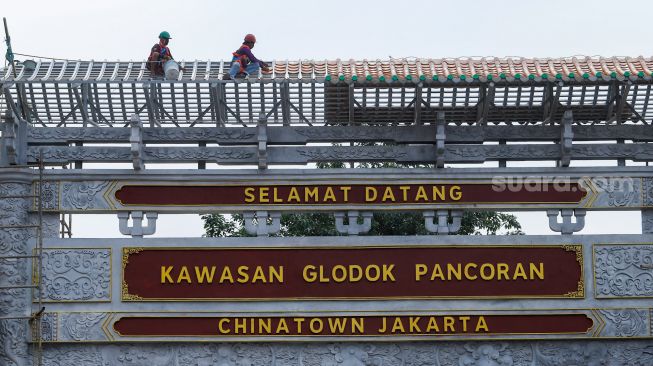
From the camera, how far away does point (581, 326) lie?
43.2ft

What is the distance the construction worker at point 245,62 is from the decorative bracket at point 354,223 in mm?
1988

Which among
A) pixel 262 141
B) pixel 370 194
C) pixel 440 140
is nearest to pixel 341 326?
pixel 370 194

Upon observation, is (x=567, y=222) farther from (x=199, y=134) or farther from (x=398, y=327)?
(x=199, y=134)

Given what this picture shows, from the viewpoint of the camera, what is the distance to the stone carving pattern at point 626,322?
43.1 ft

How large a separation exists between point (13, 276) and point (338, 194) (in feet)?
12.7

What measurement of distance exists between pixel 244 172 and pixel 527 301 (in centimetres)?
363

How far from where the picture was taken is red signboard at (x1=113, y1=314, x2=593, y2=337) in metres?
13.1

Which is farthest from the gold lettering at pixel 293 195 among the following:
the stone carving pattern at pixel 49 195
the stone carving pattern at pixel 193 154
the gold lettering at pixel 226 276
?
the stone carving pattern at pixel 49 195

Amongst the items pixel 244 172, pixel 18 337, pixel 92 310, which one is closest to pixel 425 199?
pixel 244 172

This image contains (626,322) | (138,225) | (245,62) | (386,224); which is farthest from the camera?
(386,224)

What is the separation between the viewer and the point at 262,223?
13.4 metres

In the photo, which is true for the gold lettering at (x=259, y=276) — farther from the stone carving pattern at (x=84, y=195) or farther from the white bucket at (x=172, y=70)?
the white bucket at (x=172, y=70)

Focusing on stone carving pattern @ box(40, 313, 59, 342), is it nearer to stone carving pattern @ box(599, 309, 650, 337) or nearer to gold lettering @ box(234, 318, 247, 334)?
gold lettering @ box(234, 318, 247, 334)

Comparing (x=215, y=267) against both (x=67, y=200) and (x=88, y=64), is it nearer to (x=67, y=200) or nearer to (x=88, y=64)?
(x=67, y=200)
